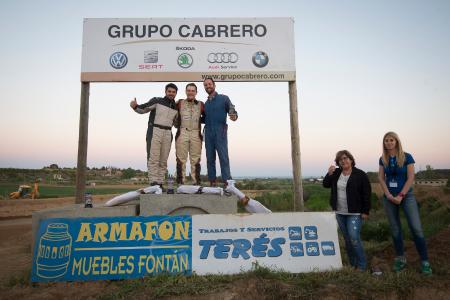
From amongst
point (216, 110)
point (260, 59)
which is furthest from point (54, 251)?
point (260, 59)

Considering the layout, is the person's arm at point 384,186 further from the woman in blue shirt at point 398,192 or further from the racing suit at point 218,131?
the racing suit at point 218,131

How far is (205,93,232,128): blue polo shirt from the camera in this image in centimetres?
581

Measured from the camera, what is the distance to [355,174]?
4.30m

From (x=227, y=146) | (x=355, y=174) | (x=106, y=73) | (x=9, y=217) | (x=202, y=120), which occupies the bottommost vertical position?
(x=9, y=217)

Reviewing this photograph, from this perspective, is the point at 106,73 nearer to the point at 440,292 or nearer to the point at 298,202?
the point at 298,202

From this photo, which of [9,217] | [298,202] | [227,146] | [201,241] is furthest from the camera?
[9,217]

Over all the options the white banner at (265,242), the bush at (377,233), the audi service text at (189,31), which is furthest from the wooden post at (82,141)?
the bush at (377,233)

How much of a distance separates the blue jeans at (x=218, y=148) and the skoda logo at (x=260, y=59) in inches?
82.0

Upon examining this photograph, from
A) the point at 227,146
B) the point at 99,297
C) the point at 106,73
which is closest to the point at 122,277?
the point at 99,297

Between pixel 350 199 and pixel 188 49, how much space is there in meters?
4.98

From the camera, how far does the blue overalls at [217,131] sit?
→ 19.0ft

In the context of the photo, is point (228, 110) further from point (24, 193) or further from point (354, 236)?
point (24, 193)

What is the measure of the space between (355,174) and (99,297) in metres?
3.76

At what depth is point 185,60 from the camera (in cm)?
701
